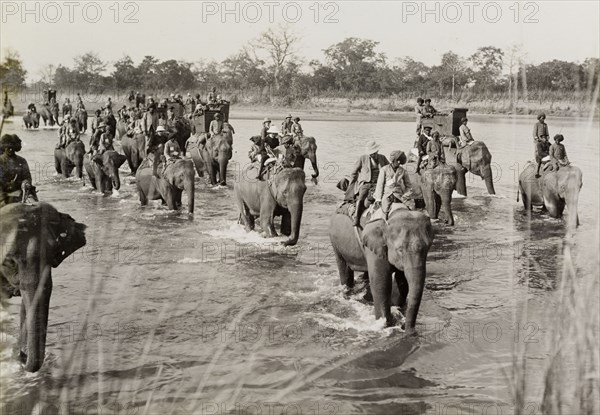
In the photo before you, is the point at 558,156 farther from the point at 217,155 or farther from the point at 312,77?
the point at 312,77

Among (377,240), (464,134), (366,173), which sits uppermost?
(464,134)

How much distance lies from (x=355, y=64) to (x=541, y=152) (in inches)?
1722

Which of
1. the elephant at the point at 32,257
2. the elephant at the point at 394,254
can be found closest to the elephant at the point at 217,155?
the elephant at the point at 394,254

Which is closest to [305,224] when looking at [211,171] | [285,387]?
[211,171]

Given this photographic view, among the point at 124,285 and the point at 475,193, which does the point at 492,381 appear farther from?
the point at 475,193

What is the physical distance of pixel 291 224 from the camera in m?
13.3

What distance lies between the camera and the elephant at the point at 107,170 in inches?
765

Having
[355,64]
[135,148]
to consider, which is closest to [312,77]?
[355,64]

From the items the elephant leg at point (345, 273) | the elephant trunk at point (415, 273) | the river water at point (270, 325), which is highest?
the elephant trunk at point (415, 273)

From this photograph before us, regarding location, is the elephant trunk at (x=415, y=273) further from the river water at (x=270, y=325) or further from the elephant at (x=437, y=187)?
the elephant at (x=437, y=187)

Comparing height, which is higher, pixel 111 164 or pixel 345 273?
pixel 111 164

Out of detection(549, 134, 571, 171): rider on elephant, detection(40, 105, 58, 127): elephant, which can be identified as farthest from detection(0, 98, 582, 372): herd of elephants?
detection(40, 105, 58, 127): elephant

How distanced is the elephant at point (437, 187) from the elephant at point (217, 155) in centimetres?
633

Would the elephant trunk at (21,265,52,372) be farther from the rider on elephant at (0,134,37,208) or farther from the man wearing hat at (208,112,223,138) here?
the man wearing hat at (208,112,223,138)
